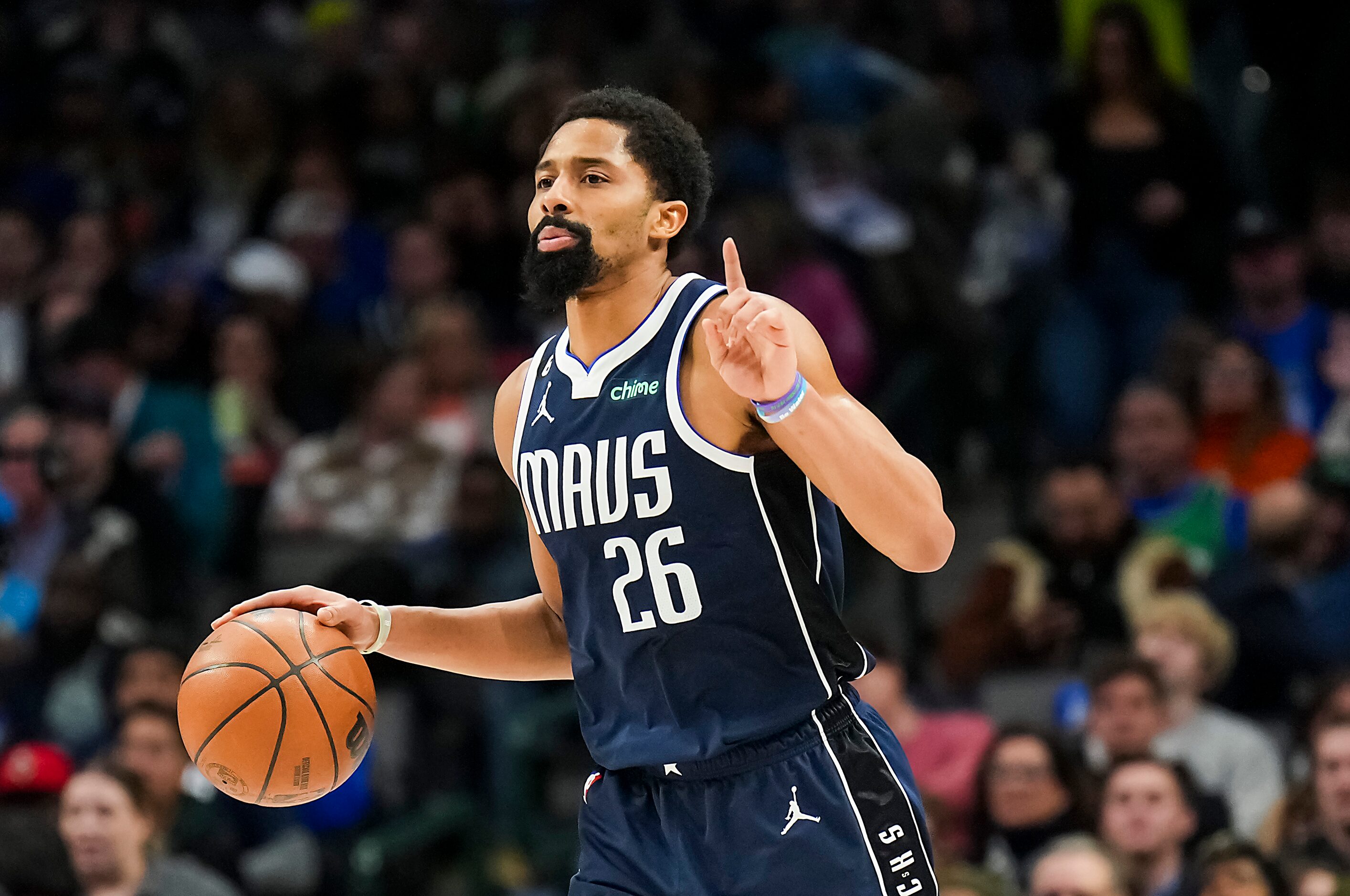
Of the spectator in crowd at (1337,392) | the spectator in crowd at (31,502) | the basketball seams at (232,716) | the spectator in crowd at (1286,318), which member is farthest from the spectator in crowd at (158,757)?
the spectator in crowd at (1286,318)

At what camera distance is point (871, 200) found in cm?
984

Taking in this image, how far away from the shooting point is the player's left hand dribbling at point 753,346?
11.2ft

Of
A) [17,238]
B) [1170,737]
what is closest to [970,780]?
[1170,737]

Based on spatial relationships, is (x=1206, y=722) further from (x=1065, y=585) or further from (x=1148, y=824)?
(x=1065, y=585)

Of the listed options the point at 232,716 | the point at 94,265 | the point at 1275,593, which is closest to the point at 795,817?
the point at 232,716

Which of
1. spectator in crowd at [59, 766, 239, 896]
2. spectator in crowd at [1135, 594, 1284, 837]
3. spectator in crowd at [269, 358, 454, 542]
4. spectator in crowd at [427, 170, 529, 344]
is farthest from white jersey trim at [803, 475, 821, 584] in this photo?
spectator in crowd at [427, 170, 529, 344]

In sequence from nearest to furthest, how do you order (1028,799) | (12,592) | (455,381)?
1. (1028,799)
2. (12,592)
3. (455,381)

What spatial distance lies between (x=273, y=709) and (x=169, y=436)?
568cm

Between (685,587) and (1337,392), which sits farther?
(1337,392)

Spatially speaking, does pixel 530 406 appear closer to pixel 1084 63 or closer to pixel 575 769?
pixel 575 769

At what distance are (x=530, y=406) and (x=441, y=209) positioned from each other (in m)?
6.50

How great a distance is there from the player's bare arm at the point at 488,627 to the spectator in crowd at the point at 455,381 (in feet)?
16.2

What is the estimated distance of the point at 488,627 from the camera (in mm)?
4336

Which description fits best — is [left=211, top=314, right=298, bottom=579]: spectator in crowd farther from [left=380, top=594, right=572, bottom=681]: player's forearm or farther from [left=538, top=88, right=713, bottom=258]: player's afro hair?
[left=538, top=88, right=713, bottom=258]: player's afro hair
